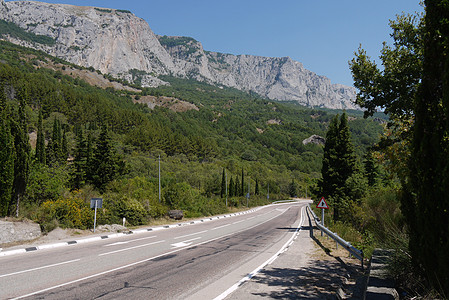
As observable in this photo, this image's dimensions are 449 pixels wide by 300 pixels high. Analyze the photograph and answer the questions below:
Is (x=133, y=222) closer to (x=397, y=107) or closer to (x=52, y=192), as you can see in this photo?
(x=52, y=192)

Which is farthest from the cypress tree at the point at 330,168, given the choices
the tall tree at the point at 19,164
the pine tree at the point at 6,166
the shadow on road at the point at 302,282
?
the pine tree at the point at 6,166

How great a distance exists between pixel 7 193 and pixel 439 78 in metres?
17.5

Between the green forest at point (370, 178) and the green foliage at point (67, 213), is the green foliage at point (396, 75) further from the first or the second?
the green foliage at point (67, 213)

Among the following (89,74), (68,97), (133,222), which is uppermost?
(89,74)

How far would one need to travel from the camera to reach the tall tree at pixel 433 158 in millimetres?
4395

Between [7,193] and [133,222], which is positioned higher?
[7,193]

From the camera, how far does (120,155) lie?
4362cm

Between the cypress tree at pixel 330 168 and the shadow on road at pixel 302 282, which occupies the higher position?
the cypress tree at pixel 330 168

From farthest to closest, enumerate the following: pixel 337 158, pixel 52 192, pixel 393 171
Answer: pixel 337 158, pixel 52 192, pixel 393 171

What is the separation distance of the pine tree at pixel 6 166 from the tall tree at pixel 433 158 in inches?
660

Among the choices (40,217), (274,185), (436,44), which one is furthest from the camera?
(274,185)

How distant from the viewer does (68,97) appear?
352 feet

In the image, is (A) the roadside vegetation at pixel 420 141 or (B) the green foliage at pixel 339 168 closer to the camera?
(A) the roadside vegetation at pixel 420 141

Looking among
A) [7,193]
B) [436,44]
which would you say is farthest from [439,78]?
[7,193]
